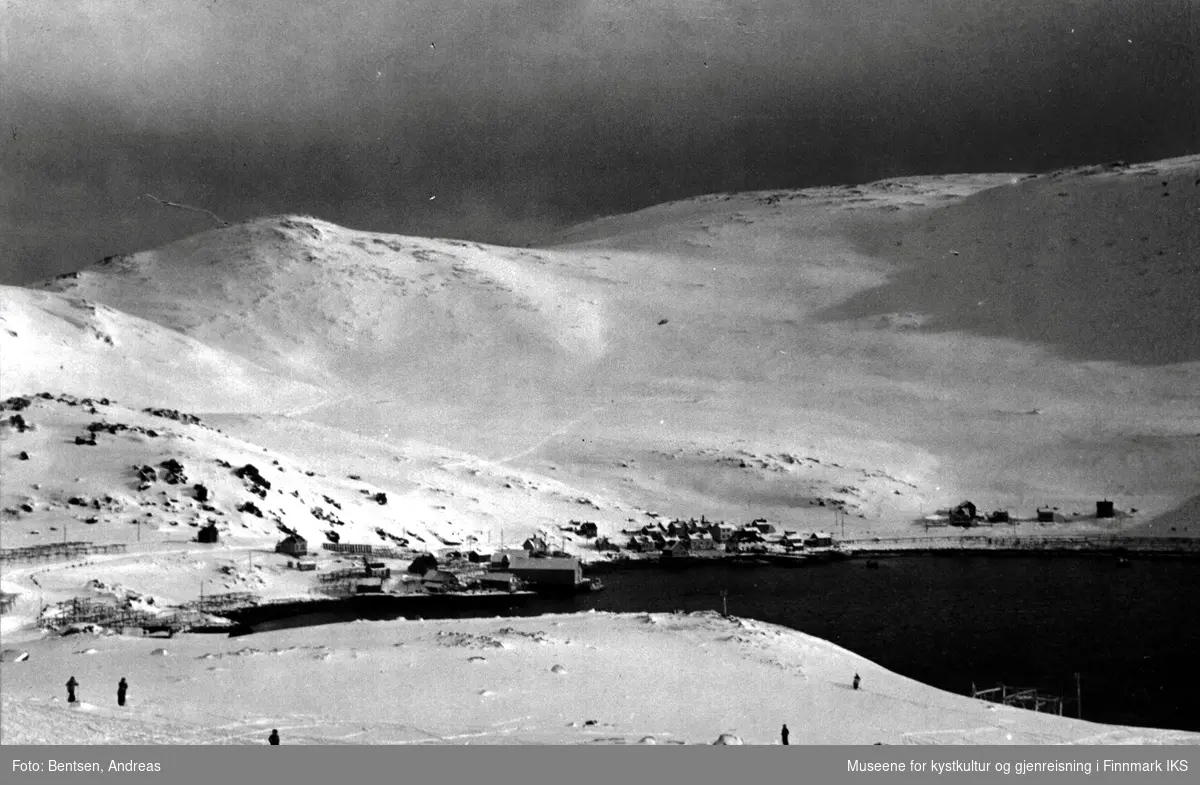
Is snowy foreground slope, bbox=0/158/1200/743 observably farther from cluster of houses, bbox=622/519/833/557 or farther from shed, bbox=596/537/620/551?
cluster of houses, bbox=622/519/833/557

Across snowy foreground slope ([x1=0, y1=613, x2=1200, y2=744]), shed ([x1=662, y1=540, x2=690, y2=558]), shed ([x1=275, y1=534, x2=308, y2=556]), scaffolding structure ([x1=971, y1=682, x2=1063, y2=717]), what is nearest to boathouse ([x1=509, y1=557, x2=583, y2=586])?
shed ([x1=275, y1=534, x2=308, y2=556])

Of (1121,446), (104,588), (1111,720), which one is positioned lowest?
(1111,720)

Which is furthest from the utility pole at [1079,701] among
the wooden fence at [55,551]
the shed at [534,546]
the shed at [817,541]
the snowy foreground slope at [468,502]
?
the shed at [817,541]

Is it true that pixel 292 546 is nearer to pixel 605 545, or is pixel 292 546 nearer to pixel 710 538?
pixel 605 545

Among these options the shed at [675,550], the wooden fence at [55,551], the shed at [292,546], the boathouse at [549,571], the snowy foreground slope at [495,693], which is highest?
the shed at [675,550]

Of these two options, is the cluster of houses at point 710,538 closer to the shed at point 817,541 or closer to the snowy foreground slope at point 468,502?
the shed at point 817,541

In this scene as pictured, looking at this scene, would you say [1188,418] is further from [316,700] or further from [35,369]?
[316,700]
